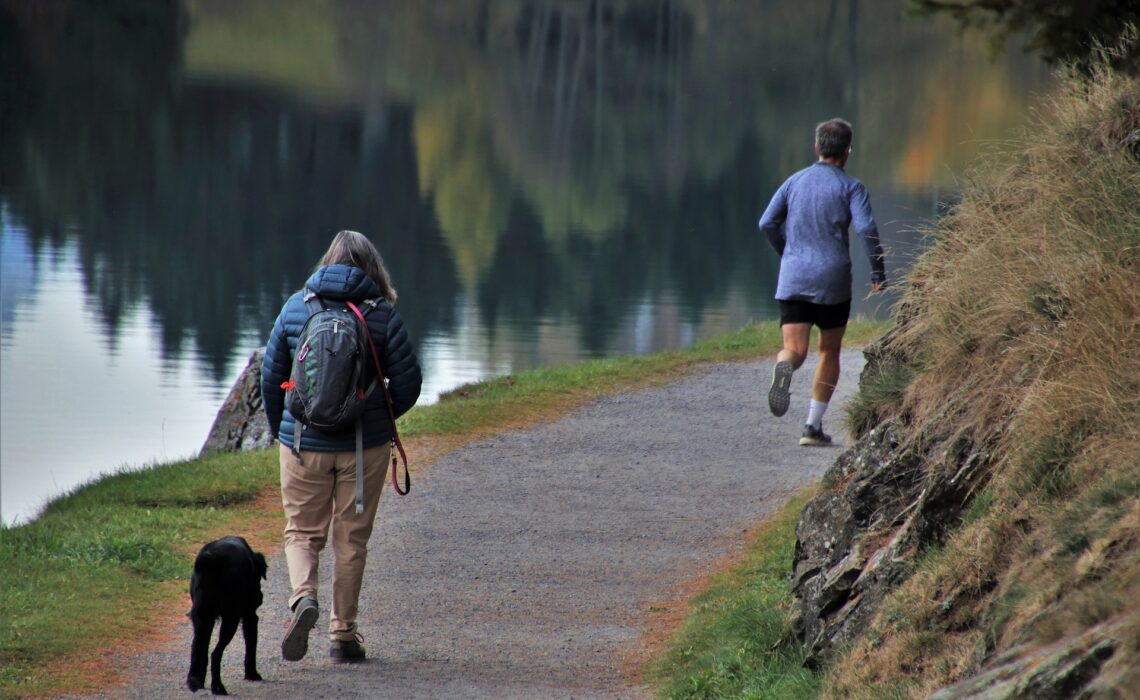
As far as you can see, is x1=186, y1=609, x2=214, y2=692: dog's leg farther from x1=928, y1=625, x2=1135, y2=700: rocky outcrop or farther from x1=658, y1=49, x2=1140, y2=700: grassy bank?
x1=928, y1=625, x2=1135, y2=700: rocky outcrop

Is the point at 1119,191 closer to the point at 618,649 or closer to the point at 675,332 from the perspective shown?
the point at 618,649

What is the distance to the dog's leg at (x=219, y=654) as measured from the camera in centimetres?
671

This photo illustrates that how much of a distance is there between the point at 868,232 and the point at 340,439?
4.61 meters

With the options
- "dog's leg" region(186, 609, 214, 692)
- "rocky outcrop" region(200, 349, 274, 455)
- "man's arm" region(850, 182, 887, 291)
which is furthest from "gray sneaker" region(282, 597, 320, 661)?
"rocky outcrop" region(200, 349, 274, 455)

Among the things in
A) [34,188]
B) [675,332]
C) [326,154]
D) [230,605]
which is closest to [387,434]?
[230,605]

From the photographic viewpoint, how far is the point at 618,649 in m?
7.96

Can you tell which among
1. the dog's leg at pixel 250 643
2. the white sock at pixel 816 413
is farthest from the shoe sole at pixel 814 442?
the dog's leg at pixel 250 643

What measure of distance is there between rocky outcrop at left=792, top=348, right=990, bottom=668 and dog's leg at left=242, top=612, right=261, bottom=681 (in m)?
2.44

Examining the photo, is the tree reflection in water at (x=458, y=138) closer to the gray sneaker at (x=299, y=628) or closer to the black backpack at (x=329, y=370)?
the black backpack at (x=329, y=370)

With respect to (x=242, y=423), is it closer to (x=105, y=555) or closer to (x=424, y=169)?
(x=105, y=555)

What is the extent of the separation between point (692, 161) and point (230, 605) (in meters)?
63.0

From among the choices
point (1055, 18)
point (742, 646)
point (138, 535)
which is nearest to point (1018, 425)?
point (1055, 18)

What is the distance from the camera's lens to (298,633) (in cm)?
700

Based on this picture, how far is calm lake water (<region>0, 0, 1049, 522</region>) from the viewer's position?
29.0m
